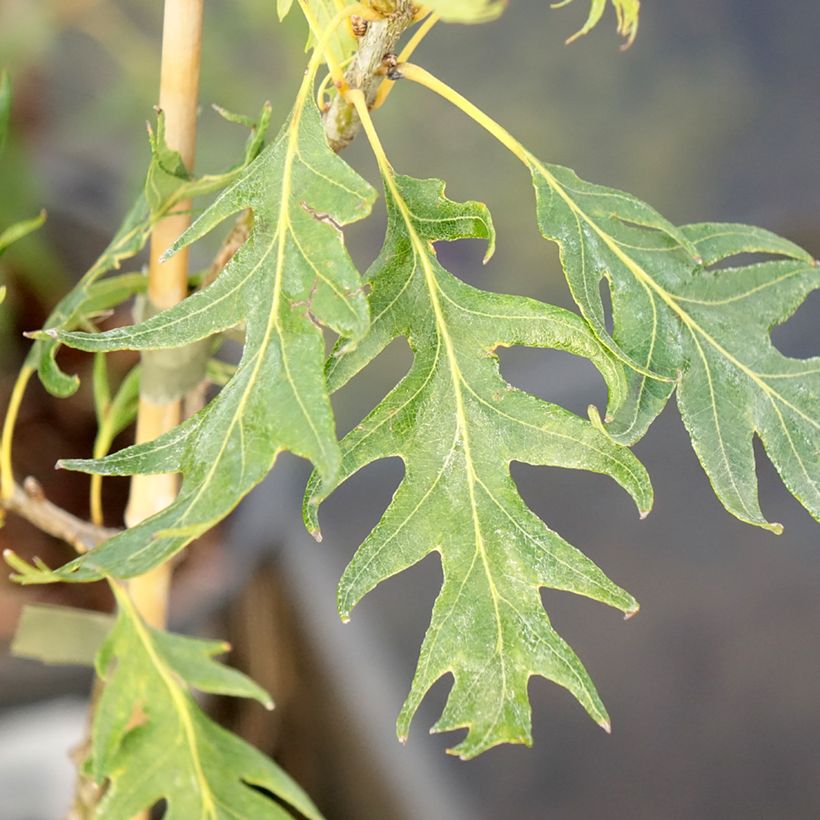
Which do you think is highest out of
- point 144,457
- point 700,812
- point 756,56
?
point 756,56

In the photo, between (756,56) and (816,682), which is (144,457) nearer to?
(816,682)

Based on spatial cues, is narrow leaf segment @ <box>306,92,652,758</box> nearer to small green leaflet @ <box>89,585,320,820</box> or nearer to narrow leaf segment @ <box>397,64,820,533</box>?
narrow leaf segment @ <box>397,64,820,533</box>

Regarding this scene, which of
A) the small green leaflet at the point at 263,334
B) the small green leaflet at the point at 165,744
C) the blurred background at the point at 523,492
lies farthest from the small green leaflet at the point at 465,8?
the blurred background at the point at 523,492

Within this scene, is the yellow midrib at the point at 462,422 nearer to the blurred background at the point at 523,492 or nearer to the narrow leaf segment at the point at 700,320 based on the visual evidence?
the narrow leaf segment at the point at 700,320

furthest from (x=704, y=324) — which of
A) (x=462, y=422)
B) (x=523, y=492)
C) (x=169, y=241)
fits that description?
(x=523, y=492)

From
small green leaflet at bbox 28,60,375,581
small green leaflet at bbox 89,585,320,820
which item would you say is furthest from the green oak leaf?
small green leaflet at bbox 89,585,320,820

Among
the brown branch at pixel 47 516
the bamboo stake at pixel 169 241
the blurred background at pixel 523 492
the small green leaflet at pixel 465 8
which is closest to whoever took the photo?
the small green leaflet at pixel 465 8

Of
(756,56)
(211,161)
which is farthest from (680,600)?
(756,56)
